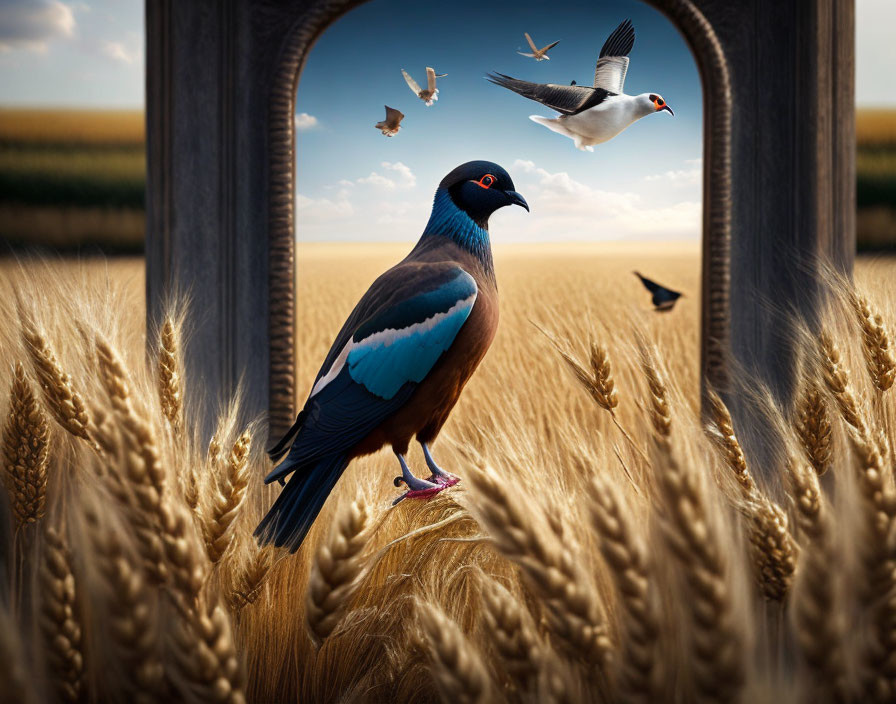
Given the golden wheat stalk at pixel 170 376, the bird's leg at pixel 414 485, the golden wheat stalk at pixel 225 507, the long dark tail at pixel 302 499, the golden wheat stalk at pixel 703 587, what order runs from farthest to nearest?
1. the bird's leg at pixel 414 485
2. the long dark tail at pixel 302 499
3. the golden wheat stalk at pixel 170 376
4. the golden wheat stalk at pixel 225 507
5. the golden wheat stalk at pixel 703 587

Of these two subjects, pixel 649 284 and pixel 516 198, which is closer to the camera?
pixel 516 198

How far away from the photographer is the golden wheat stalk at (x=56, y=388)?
839 mm

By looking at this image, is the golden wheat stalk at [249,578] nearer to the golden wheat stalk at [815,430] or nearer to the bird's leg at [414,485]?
the bird's leg at [414,485]

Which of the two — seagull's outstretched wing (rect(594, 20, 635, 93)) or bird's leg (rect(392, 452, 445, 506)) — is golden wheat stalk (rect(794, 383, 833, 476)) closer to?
bird's leg (rect(392, 452, 445, 506))

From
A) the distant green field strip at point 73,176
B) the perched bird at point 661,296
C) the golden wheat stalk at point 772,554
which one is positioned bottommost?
the golden wheat stalk at point 772,554

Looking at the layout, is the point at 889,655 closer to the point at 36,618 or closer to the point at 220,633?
the point at 220,633

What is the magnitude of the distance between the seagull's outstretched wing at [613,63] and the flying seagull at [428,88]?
320 mm

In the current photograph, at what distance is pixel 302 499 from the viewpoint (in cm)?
114

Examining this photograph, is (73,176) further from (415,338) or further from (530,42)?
(530,42)

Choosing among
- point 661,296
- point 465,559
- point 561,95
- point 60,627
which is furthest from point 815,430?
point 60,627

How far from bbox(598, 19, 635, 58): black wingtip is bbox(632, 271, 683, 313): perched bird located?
0.47m

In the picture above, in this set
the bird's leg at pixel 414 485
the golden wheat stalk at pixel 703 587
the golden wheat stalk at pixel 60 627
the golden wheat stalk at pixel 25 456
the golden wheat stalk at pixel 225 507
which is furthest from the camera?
the bird's leg at pixel 414 485

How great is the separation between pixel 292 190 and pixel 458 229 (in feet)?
1.29

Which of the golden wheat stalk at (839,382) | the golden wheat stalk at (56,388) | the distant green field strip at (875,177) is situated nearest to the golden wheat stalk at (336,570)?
the golden wheat stalk at (56,388)
